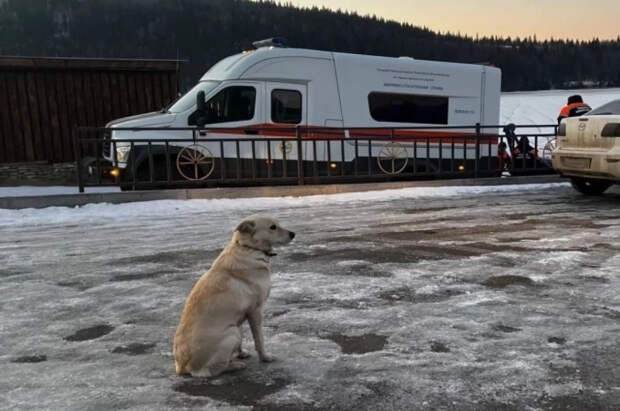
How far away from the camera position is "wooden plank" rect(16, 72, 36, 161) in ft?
49.6

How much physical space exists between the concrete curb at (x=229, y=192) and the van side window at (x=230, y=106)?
75.3 inches

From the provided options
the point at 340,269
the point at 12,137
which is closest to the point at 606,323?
the point at 340,269

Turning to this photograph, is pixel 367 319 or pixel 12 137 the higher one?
pixel 12 137

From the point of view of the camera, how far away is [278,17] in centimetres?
7144

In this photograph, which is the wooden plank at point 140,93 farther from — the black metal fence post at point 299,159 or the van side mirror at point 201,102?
the black metal fence post at point 299,159

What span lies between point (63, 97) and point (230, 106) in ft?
22.1

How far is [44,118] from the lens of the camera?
1548cm

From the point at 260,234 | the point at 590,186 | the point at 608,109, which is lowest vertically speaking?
the point at 590,186

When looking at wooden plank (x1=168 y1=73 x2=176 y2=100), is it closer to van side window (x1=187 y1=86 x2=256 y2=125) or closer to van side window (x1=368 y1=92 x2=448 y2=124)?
van side window (x1=187 y1=86 x2=256 y2=125)

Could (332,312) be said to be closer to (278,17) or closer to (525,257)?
(525,257)

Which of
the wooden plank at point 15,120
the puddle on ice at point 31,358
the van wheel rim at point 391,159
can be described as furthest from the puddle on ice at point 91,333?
the wooden plank at point 15,120

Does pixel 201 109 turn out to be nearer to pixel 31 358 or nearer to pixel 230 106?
pixel 230 106

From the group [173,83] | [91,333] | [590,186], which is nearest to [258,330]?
[91,333]

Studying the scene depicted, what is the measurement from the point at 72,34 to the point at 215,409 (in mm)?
79981
